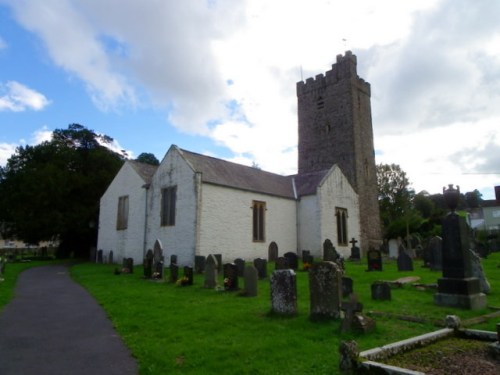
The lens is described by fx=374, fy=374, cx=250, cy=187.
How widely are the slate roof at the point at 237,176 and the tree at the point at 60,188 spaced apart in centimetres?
1389

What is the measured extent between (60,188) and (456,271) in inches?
1172

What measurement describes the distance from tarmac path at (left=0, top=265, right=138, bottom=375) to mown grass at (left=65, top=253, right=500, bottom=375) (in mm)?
319

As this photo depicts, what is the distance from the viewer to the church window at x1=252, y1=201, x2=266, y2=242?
24234 millimetres

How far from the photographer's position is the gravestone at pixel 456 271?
8.89m

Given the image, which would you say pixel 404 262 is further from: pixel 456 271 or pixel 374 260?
pixel 456 271

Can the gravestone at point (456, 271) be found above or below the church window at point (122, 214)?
below

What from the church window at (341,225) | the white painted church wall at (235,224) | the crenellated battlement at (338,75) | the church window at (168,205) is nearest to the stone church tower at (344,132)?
the crenellated battlement at (338,75)

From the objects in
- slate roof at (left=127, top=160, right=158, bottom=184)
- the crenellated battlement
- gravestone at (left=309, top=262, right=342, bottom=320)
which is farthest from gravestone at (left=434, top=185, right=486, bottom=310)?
the crenellated battlement

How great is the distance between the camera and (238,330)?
23.6ft

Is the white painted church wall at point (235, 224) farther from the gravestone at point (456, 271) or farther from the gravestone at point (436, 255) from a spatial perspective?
the gravestone at point (456, 271)

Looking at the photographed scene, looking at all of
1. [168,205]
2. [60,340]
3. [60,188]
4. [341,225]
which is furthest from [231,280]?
[60,188]

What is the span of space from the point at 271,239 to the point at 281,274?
16440mm

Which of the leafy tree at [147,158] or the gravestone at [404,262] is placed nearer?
the gravestone at [404,262]

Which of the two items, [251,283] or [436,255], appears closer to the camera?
[251,283]
